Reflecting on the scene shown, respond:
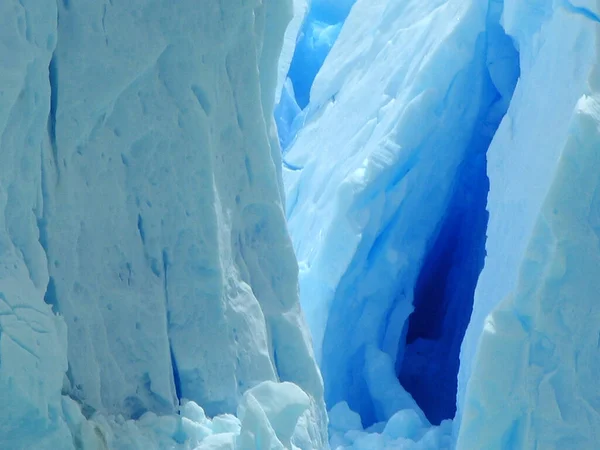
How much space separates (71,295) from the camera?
2043 mm

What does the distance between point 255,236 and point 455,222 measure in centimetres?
263

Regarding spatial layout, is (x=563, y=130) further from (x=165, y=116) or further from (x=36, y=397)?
(x=36, y=397)

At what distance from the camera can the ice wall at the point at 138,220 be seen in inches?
71.5

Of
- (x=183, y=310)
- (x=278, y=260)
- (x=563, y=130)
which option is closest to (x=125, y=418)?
(x=183, y=310)

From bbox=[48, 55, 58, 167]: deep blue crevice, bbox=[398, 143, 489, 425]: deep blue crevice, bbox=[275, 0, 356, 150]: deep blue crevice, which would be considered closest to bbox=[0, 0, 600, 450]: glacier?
bbox=[48, 55, 58, 167]: deep blue crevice

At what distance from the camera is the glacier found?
192 cm

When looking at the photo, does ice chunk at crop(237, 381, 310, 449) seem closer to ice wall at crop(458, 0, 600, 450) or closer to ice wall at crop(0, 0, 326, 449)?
ice wall at crop(0, 0, 326, 449)

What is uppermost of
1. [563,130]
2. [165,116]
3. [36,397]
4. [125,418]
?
[563,130]

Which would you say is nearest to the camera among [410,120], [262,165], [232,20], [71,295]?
[71,295]

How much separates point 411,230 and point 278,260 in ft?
6.56

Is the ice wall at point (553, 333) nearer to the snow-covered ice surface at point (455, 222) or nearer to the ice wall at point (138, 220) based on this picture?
the snow-covered ice surface at point (455, 222)

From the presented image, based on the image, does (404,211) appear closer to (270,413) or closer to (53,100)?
(270,413)

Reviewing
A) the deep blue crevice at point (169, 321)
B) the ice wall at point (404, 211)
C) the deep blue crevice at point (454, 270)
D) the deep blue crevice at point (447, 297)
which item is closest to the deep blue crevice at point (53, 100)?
the deep blue crevice at point (169, 321)

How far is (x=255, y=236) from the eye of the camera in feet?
8.91
